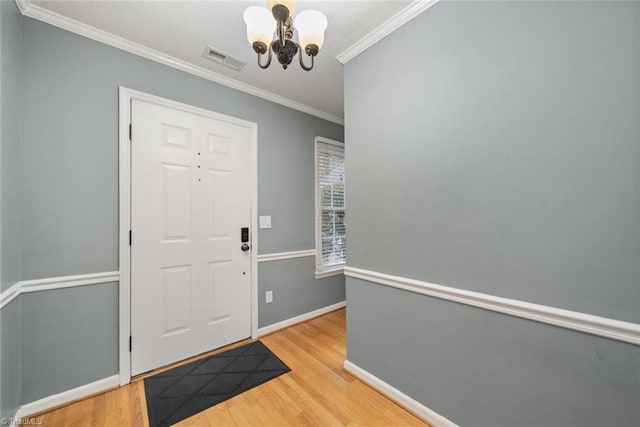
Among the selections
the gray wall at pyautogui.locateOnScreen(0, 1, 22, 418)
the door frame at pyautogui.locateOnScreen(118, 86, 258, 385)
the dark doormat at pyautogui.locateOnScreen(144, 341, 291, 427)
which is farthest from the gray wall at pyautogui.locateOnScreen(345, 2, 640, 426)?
the gray wall at pyautogui.locateOnScreen(0, 1, 22, 418)

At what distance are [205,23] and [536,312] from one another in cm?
251

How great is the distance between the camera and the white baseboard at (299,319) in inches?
101

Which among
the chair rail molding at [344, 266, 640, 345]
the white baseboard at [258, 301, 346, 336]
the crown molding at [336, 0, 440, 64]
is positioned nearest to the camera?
the chair rail molding at [344, 266, 640, 345]

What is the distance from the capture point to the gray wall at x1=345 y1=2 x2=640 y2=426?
3.03 ft

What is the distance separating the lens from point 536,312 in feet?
3.57

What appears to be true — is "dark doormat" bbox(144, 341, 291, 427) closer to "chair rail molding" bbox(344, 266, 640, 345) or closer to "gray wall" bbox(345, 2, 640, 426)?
"gray wall" bbox(345, 2, 640, 426)

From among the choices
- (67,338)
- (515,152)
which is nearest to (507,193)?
(515,152)

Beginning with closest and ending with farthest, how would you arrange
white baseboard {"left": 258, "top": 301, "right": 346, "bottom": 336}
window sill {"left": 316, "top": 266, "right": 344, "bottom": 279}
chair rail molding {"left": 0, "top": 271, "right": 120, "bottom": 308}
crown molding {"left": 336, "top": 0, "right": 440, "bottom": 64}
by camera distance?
chair rail molding {"left": 0, "top": 271, "right": 120, "bottom": 308}
crown molding {"left": 336, "top": 0, "right": 440, "bottom": 64}
white baseboard {"left": 258, "top": 301, "right": 346, "bottom": 336}
window sill {"left": 316, "top": 266, "right": 344, "bottom": 279}

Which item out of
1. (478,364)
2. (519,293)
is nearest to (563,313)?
(519,293)

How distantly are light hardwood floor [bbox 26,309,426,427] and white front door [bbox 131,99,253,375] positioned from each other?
0.99 feet

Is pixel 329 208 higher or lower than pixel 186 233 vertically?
higher

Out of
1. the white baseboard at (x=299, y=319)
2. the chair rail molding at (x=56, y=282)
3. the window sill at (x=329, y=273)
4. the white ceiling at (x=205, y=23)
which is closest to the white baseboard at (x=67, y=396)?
the chair rail molding at (x=56, y=282)

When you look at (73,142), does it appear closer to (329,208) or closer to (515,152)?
(329,208)

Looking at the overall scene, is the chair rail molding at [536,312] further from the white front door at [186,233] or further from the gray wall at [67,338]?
the gray wall at [67,338]
